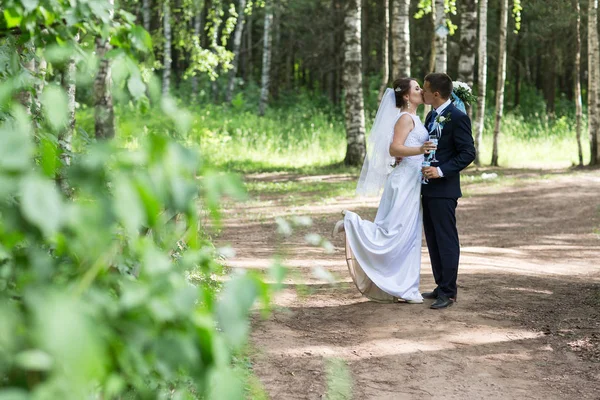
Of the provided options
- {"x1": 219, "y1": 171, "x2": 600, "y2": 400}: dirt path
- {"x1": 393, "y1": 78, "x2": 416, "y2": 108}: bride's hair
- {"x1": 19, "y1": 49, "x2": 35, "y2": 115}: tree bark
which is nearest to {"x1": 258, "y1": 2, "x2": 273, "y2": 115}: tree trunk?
{"x1": 219, "y1": 171, "x2": 600, "y2": 400}: dirt path

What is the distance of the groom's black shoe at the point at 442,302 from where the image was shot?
7.61 m

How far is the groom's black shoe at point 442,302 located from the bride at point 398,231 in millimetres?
222

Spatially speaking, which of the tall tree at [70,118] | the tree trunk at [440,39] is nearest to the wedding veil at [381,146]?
the tall tree at [70,118]

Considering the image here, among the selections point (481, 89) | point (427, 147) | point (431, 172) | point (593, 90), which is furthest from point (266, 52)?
point (431, 172)

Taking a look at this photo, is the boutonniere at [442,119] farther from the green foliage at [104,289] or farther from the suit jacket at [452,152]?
the green foliage at [104,289]

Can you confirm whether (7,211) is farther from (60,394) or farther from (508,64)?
(508,64)

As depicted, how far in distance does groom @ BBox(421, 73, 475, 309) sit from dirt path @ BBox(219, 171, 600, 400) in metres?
0.37

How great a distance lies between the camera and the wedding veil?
841 cm

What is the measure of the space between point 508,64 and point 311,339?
43538 millimetres

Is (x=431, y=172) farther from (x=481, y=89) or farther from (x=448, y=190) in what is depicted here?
(x=481, y=89)

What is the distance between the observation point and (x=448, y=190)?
7.79 metres

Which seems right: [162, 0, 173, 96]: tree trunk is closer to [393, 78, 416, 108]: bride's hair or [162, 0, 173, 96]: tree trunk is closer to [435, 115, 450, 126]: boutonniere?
[393, 78, 416, 108]: bride's hair

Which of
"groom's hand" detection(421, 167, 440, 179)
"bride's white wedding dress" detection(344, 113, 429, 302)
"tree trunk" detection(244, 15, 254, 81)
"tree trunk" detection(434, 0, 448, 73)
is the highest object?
"tree trunk" detection(244, 15, 254, 81)

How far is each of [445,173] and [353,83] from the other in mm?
14284
